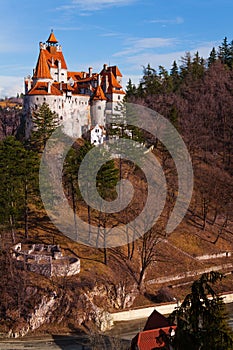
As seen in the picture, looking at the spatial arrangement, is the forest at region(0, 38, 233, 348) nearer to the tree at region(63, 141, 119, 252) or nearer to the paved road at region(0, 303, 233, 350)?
the tree at region(63, 141, 119, 252)

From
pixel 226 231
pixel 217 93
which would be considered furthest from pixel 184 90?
pixel 226 231

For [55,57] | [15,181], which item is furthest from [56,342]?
[55,57]

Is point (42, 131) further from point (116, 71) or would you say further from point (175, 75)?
point (175, 75)

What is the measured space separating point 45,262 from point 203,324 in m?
20.5

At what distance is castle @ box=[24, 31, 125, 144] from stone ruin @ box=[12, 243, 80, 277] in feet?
74.7

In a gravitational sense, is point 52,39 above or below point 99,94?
above

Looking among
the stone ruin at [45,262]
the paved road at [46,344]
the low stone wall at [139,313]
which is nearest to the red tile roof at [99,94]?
the stone ruin at [45,262]

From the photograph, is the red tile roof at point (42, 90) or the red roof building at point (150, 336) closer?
the red roof building at point (150, 336)

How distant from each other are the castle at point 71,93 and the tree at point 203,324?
4205cm

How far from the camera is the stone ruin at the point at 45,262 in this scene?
1188 inches

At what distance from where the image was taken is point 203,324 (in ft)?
38.1

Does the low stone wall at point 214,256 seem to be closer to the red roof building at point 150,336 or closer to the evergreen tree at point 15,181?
the evergreen tree at point 15,181

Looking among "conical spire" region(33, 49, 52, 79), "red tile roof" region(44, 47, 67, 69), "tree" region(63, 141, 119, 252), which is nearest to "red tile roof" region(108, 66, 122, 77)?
"red tile roof" region(44, 47, 67, 69)

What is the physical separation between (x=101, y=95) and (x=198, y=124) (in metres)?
13.1
